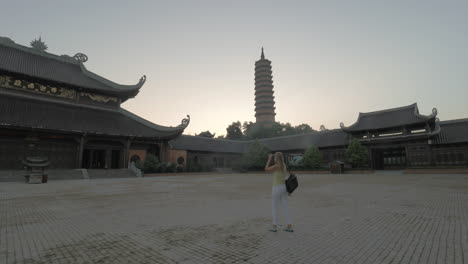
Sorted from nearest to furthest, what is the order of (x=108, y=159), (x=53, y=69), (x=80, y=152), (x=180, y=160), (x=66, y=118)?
(x=80, y=152) → (x=66, y=118) → (x=108, y=159) → (x=53, y=69) → (x=180, y=160)

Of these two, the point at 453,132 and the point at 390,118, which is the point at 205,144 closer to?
the point at 390,118

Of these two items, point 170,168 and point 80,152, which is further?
point 170,168

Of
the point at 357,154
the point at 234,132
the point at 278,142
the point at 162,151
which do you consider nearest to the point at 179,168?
the point at 162,151

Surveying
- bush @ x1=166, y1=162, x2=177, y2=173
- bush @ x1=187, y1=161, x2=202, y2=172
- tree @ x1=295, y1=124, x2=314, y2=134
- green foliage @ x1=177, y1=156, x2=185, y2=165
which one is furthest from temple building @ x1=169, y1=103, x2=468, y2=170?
tree @ x1=295, y1=124, x2=314, y2=134

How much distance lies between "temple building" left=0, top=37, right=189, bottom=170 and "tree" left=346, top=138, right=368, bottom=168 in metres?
18.8

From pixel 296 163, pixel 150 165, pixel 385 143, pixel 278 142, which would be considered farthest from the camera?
pixel 278 142

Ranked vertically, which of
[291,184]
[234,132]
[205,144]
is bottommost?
[291,184]

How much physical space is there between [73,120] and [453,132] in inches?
1437

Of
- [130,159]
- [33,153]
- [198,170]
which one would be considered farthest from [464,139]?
[33,153]

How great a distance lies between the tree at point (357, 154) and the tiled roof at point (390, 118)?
292 centimetres

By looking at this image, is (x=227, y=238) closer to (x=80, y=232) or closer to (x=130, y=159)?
(x=80, y=232)

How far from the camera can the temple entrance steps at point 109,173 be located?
18.2m

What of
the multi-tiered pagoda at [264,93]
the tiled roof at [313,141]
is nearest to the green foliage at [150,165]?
the tiled roof at [313,141]

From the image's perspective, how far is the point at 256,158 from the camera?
3006 cm
